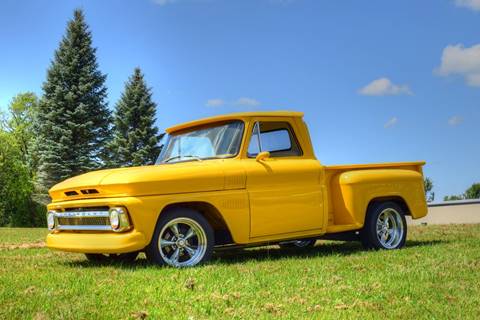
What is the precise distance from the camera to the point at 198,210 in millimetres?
7441

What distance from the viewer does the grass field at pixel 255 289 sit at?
15.0ft

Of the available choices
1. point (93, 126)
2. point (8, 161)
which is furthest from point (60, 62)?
point (8, 161)

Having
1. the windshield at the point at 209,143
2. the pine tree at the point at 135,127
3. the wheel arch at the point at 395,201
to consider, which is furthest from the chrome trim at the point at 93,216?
the pine tree at the point at 135,127

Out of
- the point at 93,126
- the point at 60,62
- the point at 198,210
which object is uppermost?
the point at 60,62

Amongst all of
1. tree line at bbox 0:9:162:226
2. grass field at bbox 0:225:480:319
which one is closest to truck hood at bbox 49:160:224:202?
grass field at bbox 0:225:480:319

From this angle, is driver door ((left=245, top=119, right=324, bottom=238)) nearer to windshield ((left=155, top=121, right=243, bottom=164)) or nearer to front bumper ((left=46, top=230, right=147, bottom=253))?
windshield ((left=155, top=121, right=243, bottom=164))

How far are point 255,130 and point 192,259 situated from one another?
1.98m

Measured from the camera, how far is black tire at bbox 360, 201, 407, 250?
29.3 ft

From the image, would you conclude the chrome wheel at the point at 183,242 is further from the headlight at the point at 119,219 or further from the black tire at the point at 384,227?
the black tire at the point at 384,227

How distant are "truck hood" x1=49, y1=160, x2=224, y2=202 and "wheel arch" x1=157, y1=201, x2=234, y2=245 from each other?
0.21 m

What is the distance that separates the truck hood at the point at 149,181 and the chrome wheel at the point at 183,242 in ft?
1.40

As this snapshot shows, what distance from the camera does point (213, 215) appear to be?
746cm

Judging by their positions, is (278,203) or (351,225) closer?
(278,203)

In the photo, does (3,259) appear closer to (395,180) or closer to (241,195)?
(241,195)
